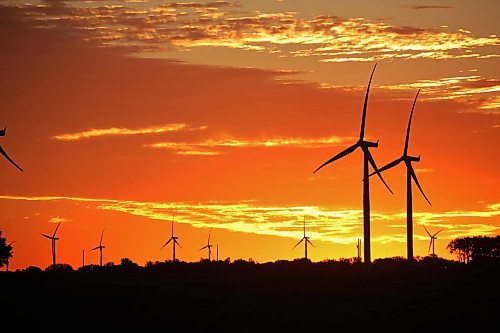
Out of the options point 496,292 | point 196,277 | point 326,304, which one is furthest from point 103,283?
Result: point 496,292

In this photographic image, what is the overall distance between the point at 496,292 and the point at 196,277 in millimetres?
49055

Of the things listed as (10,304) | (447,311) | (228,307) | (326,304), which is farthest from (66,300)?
(447,311)

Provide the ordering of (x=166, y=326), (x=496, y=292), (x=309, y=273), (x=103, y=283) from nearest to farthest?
1. (x=166, y=326)
2. (x=496, y=292)
3. (x=103, y=283)
4. (x=309, y=273)

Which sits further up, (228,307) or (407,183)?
(407,183)

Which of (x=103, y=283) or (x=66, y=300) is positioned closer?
(x=66, y=300)

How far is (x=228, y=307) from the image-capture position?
113250 mm

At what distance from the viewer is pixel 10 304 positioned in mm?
110688

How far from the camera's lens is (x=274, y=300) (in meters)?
120

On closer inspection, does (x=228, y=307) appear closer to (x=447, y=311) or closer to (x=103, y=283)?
(x=447, y=311)

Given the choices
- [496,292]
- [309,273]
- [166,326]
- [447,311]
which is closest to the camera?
[166,326]

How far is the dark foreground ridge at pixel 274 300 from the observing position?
102 metres

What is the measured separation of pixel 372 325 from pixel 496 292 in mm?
30805

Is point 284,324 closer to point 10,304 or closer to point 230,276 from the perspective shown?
point 10,304

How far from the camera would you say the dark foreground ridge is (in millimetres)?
101562
